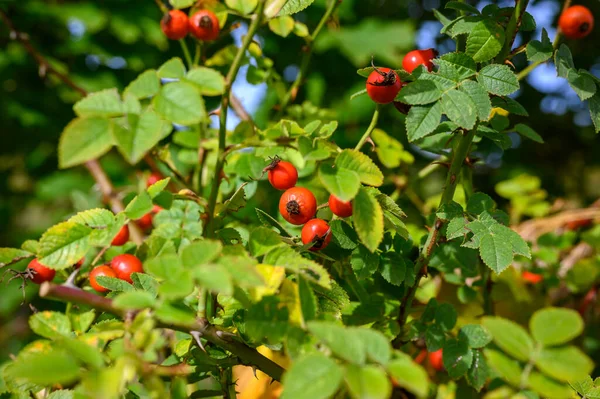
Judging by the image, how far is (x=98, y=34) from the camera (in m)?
2.37

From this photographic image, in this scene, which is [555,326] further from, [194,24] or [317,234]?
[194,24]

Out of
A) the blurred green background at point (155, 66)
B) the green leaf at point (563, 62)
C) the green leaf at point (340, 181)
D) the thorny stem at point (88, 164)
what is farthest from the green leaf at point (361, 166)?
the blurred green background at point (155, 66)

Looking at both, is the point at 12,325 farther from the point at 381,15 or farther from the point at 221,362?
the point at 221,362

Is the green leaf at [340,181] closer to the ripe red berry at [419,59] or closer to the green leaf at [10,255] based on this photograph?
the ripe red berry at [419,59]

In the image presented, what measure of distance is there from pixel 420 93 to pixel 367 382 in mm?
430

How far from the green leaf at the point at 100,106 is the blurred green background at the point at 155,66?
1.55 metres

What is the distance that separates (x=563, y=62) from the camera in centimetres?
85

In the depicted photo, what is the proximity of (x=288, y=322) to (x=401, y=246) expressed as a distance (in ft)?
1.08

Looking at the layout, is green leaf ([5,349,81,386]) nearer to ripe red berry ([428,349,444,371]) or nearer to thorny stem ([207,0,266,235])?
thorny stem ([207,0,266,235])

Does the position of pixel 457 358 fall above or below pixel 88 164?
above

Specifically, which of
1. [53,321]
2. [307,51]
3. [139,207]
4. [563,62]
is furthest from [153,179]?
[563,62]

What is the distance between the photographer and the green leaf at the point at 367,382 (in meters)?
0.48

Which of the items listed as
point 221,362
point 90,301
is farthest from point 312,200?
point 90,301

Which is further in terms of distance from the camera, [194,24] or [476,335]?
[194,24]
